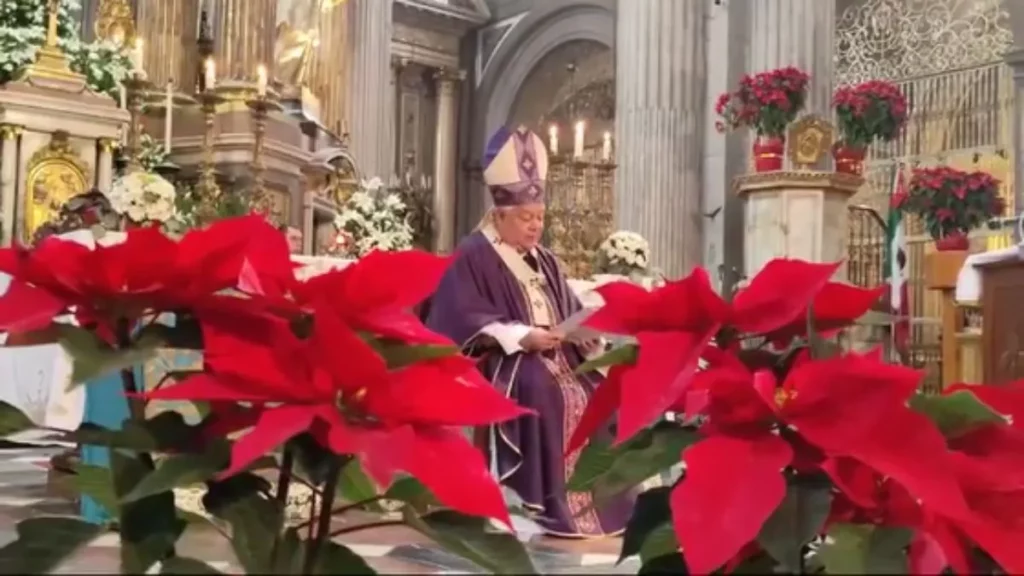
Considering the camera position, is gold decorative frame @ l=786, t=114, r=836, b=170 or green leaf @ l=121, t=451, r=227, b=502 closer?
green leaf @ l=121, t=451, r=227, b=502

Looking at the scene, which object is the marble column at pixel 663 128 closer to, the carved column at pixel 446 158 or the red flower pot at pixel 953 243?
the red flower pot at pixel 953 243

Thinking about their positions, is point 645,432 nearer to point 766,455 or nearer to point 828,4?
point 766,455

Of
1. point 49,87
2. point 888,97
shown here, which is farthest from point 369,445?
point 888,97

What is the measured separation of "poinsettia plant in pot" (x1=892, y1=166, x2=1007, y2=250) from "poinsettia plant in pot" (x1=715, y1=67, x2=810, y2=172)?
940 mm

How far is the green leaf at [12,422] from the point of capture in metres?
0.70

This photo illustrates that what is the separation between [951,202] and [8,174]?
221 inches

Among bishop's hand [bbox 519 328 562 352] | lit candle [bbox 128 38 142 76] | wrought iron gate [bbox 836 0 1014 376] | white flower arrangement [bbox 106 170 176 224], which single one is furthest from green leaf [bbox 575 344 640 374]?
wrought iron gate [bbox 836 0 1014 376]

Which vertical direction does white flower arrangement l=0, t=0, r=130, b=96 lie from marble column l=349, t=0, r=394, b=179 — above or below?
below

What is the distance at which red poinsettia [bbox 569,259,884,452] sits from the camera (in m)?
0.69

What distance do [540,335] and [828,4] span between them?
7.74 metres

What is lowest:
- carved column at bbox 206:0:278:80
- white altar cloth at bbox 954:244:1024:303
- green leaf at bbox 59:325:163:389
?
green leaf at bbox 59:325:163:389

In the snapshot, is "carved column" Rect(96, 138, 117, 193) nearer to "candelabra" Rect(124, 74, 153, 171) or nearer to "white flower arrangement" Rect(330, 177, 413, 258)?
"candelabra" Rect(124, 74, 153, 171)

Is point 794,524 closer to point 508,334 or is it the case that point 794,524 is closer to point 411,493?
point 411,493

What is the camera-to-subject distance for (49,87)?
6.61 m
